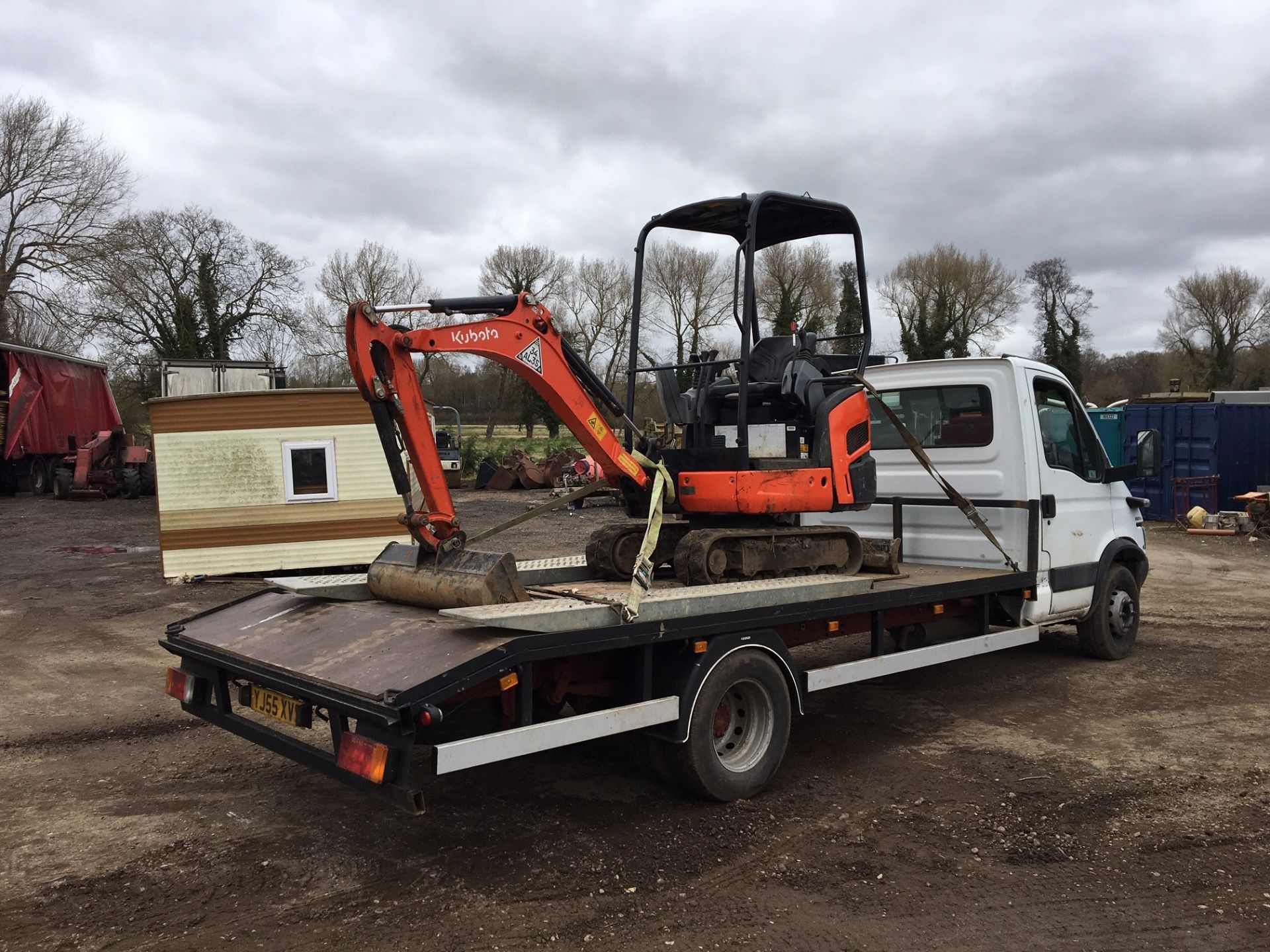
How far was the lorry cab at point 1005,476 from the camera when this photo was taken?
22.7ft

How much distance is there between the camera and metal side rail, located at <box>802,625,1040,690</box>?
5.31m

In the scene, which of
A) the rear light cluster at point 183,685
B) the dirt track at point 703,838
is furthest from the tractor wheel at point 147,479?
the rear light cluster at point 183,685

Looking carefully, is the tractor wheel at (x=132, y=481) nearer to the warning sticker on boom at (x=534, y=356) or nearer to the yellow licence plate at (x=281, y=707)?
the yellow licence plate at (x=281, y=707)

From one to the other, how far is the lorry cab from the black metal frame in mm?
1181

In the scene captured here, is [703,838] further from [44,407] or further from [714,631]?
[44,407]

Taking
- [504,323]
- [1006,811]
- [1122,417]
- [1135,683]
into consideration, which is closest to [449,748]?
[504,323]

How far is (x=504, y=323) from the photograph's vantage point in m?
4.91

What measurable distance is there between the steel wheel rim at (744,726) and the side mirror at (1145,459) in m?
4.09

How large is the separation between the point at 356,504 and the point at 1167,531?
47.9 ft

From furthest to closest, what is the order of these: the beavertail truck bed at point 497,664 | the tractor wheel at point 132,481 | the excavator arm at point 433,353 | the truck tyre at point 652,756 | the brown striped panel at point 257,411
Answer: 1. the tractor wheel at point 132,481
2. the brown striped panel at point 257,411
3. the excavator arm at point 433,353
4. the truck tyre at point 652,756
5. the beavertail truck bed at point 497,664

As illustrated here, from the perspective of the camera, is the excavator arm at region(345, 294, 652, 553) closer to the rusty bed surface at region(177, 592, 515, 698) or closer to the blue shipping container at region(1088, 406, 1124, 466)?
the rusty bed surface at region(177, 592, 515, 698)

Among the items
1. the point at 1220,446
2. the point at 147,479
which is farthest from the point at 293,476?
the point at 1220,446

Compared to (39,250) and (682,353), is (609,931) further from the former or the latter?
(39,250)

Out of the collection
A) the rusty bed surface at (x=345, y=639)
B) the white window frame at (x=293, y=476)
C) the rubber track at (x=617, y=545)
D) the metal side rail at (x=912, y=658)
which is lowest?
the metal side rail at (x=912, y=658)
